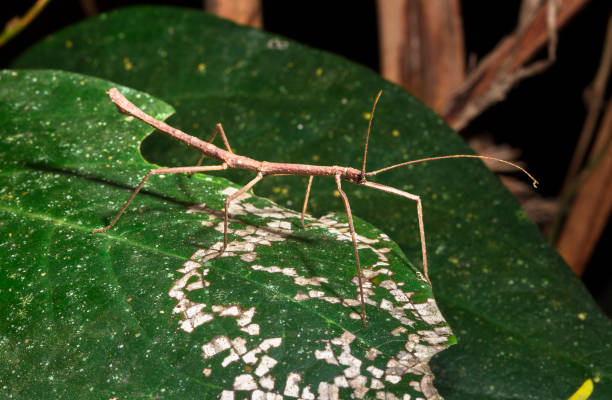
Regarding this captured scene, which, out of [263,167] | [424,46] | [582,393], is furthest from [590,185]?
[263,167]

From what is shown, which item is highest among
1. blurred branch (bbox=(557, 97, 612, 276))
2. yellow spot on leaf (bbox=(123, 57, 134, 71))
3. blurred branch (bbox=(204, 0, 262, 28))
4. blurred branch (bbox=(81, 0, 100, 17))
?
blurred branch (bbox=(204, 0, 262, 28))

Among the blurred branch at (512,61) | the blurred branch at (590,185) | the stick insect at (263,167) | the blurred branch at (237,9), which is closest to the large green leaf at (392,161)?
the stick insect at (263,167)

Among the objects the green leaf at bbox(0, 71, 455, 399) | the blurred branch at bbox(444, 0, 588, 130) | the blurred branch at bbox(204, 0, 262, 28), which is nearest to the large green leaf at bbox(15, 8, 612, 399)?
the green leaf at bbox(0, 71, 455, 399)

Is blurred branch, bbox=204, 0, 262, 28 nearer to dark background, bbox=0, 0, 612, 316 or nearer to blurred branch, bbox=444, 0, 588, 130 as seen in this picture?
dark background, bbox=0, 0, 612, 316

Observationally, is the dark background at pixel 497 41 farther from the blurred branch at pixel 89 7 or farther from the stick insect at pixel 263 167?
the stick insect at pixel 263 167

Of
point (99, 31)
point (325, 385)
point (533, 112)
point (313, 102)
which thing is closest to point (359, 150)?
point (313, 102)

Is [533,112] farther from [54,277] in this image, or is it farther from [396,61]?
[54,277]
